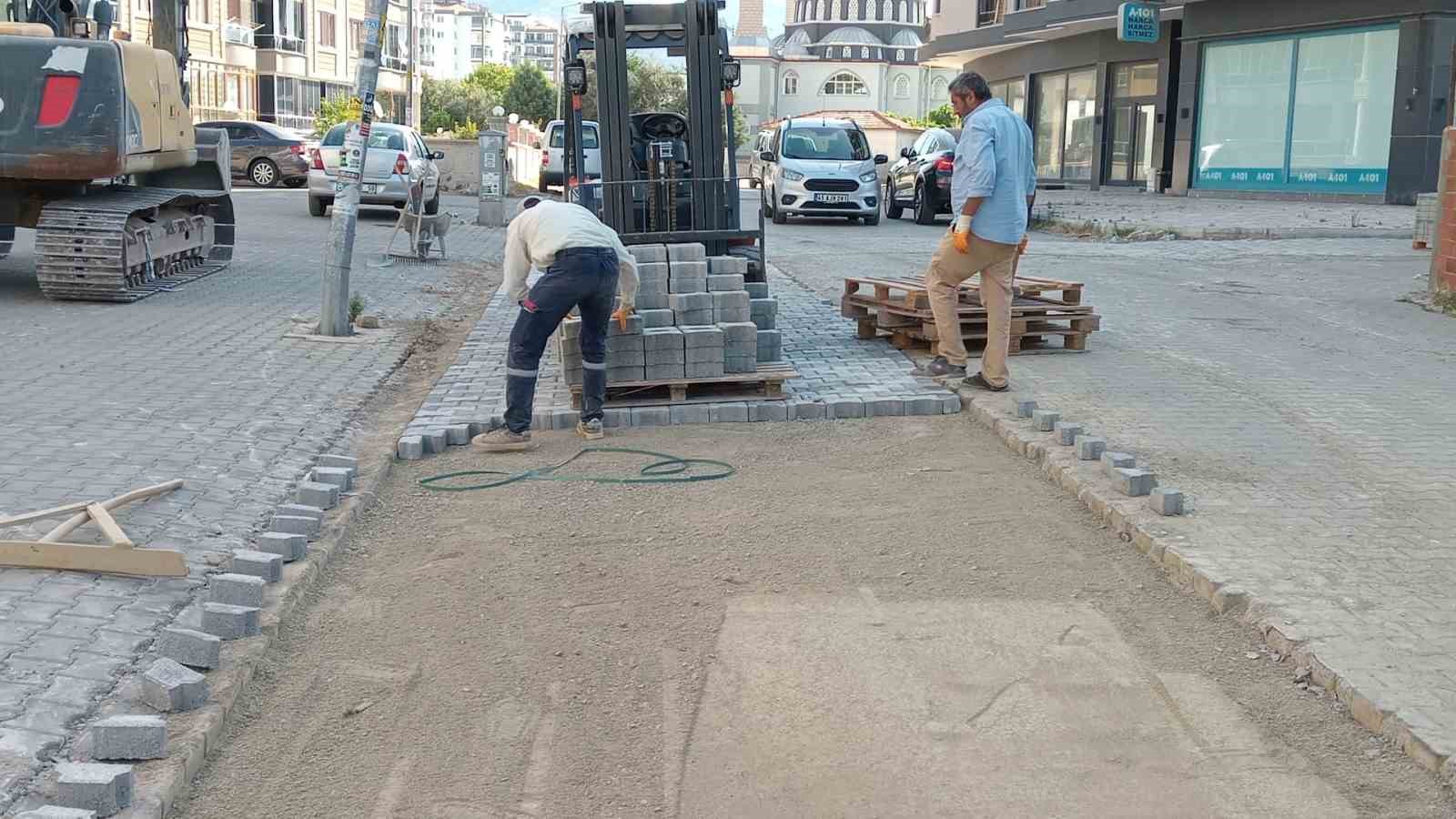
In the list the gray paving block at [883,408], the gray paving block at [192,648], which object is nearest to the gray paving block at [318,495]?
the gray paving block at [192,648]

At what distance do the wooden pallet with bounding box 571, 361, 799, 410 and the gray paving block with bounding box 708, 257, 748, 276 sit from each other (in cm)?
69

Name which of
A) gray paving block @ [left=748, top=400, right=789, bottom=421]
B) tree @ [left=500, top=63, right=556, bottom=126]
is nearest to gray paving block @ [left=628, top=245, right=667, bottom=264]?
gray paving block @ [left=748, top=400, right=789, bottom=421]

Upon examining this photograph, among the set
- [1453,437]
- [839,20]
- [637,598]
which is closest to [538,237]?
[637,598]

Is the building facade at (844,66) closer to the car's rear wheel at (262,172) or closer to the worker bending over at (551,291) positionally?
the car's rear wheel at (262,172)

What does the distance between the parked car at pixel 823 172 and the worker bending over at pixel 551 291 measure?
60.3 feet

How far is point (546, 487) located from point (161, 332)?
5.98 m

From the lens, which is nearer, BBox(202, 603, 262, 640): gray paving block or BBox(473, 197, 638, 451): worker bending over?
BBox(202, 603, 262, 640): gray paving block

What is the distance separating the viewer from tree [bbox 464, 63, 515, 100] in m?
83.5

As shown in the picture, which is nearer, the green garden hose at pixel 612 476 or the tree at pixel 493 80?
the green garden hose at pixel 612 476

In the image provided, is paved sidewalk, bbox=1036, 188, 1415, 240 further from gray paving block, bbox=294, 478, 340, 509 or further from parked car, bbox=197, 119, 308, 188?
gray paving block, bbox=294, 478, 340, 509

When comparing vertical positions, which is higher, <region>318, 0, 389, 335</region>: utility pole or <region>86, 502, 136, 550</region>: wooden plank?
<region>318, 0, 389, 335</region>: utility pole

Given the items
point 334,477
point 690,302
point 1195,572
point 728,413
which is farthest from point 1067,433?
point 334,477

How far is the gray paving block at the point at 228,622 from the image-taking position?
4.94 metres

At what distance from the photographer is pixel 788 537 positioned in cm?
634
